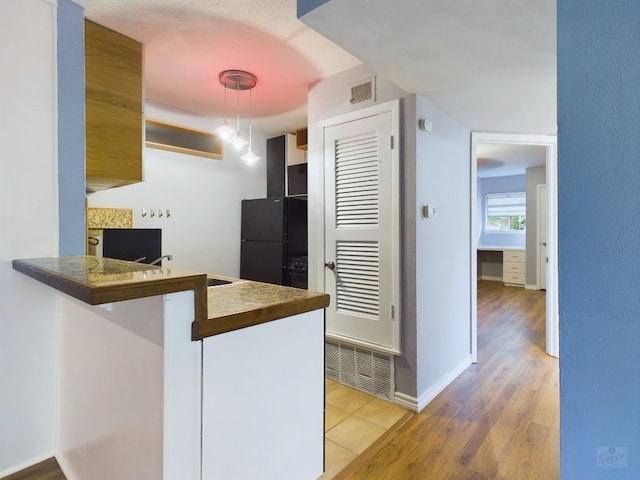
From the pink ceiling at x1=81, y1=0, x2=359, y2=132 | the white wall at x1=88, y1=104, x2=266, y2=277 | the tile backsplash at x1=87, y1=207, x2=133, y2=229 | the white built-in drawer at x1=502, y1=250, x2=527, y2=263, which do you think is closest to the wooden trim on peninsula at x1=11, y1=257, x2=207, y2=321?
the pink ceiling at x1=81, y1=0, x2=359, y2=132

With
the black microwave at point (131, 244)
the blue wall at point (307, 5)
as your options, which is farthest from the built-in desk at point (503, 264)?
the blue wall at point (307, 5)

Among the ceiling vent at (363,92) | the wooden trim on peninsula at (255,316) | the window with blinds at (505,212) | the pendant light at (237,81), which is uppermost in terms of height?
the pendant light at (237,81)

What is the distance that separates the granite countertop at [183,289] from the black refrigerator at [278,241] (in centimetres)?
226

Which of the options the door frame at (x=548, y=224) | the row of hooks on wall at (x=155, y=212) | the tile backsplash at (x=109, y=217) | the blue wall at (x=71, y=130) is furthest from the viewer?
the row of hooks on wall at (x=155, y=212)

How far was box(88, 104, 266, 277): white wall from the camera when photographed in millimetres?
3438

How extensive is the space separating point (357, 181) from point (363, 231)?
38cm

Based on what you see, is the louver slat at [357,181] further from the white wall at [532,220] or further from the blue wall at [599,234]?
the white wall at [532,220]

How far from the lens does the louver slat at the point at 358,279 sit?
2.52 m

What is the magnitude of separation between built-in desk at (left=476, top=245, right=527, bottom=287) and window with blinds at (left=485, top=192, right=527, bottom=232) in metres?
0.55

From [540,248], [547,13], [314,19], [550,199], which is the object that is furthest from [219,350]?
[540,248]

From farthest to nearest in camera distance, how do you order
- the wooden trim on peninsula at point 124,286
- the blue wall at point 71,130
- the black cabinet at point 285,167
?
the black cabinet at point 285,167 < the blue wall at point 71,130 < the wooden trim on peninsula at point 124,286

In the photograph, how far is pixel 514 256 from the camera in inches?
271

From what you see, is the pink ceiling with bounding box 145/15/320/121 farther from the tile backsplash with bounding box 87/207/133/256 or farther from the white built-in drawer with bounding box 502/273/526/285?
the white built-in drawer with bounding box 502/273/526/285

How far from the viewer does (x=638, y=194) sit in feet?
2.64
